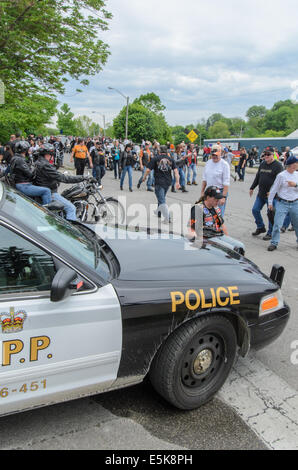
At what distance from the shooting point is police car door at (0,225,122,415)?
6.19 ft

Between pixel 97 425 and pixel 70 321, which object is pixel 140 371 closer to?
pixel 97 425

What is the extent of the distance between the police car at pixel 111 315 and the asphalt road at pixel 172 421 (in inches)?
6.6

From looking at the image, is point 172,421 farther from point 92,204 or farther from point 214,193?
point 92,204

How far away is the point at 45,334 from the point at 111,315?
1.27ft

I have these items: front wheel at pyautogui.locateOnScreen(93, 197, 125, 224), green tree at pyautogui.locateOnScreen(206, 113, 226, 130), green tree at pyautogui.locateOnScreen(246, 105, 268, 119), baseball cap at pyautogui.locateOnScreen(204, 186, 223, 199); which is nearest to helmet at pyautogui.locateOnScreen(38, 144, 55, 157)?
front wheel at pyautogui.locateOnScreen(93, 197, 125, 224)

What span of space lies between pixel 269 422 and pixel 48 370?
1.57m

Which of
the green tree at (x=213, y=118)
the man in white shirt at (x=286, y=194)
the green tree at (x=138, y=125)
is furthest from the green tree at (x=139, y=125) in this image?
the green tree at (x=213, y=118)

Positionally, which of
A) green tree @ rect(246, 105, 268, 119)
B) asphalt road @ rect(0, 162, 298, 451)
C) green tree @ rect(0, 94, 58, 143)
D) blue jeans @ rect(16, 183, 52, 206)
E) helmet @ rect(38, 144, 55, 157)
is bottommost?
asphalt road @ rect(0, 162, 298, 451)

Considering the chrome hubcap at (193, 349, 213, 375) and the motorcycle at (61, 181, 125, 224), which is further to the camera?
the motorcycle at (61, 181, 125, 224)

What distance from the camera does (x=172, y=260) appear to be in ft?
8.96

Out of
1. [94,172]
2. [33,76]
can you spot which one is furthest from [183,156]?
[33,76]

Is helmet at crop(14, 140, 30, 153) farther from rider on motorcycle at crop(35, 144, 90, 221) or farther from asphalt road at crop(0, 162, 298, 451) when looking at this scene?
asphalt road at crop(0, 162, 298, 451)

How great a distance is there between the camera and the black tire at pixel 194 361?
7.57 feet

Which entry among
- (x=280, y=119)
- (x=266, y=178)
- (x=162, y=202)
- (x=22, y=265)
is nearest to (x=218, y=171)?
(x=266, y=178)
